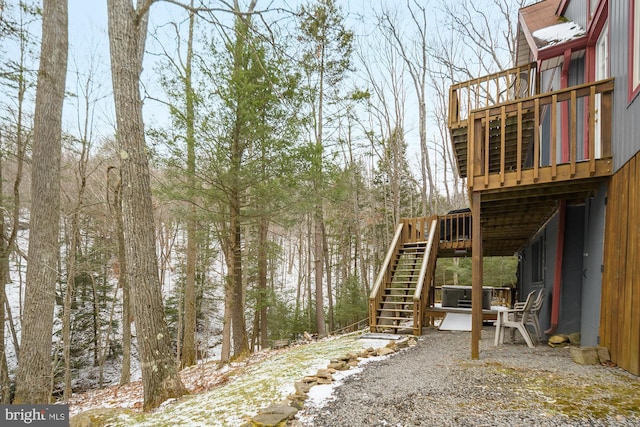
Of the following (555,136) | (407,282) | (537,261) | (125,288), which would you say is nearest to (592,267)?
(555,136)

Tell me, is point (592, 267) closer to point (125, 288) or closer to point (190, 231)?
point (190, 231)

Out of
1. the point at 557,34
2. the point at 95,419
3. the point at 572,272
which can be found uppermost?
the point at 557,34

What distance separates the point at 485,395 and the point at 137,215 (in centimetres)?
449

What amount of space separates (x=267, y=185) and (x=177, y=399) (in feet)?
15.3

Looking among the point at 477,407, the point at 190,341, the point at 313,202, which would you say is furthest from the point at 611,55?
the point at 190,341

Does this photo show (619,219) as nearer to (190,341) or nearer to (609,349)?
(609,349)

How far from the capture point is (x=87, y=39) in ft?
38.7

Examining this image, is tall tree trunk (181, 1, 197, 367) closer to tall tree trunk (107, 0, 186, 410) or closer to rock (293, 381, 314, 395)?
tall tree trunk (107, 0, 186, 410)

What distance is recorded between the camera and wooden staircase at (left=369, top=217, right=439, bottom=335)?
25.0ft

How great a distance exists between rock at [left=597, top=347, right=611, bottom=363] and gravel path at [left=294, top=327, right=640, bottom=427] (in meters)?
0.18

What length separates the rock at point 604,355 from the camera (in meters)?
4.43

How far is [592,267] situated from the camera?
523 cm

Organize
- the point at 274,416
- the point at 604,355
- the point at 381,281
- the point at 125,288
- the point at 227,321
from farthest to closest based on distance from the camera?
the point at 125,288
the point at 227,321
the point at 381,281
the point at 604,355
the point at 274,416

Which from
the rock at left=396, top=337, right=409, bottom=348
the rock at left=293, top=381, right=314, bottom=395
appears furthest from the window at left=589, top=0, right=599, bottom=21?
the rock at left=293, top=381, right=314, bottom=395
